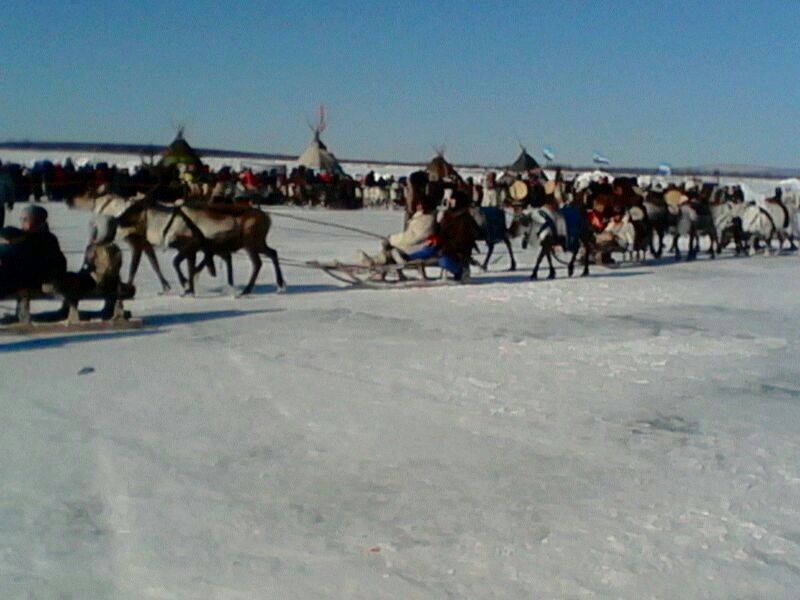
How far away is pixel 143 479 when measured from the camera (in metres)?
4.66

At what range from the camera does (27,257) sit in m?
8.39

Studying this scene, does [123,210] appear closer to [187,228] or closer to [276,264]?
[187,228]

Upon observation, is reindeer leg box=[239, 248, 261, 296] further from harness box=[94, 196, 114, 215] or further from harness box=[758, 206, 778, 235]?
harness box=[758, 206, 778, 235]

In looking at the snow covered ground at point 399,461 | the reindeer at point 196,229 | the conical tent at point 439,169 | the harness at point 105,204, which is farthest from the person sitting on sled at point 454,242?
the conical tent at point 439,169

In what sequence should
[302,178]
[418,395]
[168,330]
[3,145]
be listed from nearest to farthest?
[418,395]
[168,330]
[302,178]
[3,145]

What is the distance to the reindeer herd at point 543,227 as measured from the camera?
11.1 meters

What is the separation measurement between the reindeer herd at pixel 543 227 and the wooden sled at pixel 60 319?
5.14 ft

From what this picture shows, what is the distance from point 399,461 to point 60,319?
4692mm

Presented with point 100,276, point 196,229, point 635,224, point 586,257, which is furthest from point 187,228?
point 635,224

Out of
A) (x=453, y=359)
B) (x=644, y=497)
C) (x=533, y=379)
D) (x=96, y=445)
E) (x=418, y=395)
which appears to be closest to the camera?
(x=644, y=497)

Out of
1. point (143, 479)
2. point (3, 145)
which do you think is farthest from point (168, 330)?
point (3, 145)

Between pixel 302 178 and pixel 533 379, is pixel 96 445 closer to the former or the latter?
pixel 533 379

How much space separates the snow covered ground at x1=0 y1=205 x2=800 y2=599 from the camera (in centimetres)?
369

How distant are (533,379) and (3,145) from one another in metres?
133
